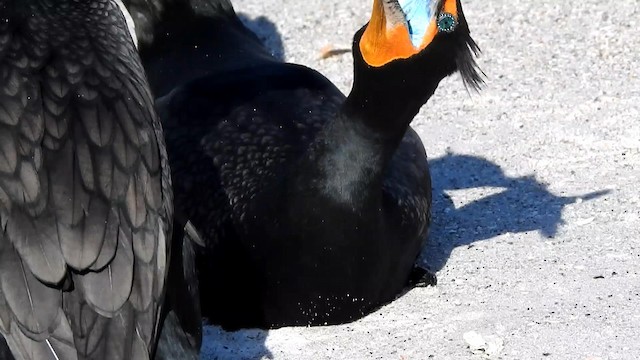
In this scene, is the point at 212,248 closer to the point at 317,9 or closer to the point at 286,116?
the point at 286,116

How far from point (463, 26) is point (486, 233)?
1.35 meters

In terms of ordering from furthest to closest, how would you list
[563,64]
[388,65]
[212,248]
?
1. [563,64]
2. [212,248]
3. [388,65]

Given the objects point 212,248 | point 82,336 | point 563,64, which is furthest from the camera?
point 563,64

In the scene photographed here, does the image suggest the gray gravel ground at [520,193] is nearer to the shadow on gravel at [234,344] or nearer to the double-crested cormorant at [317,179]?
the shadow on gravel at [234,344]

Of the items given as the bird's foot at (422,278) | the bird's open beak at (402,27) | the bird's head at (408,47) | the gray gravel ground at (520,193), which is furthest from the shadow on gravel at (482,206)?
the bird's open beak at (402,27)

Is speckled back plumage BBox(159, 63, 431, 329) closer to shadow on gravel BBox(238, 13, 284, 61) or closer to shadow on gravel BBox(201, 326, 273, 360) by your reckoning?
shadow on gravel BBox(201, 326, 273, 360)

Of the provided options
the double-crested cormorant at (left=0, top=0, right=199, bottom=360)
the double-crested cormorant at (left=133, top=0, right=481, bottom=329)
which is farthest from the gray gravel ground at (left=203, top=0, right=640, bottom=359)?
the double-crested cormorant at (left=0, top=0, right=199, bottom=360)

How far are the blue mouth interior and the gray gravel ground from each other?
3.72 ft

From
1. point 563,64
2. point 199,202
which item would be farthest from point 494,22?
point 199,202

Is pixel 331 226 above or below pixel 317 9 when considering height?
above

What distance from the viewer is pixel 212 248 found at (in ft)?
18.6

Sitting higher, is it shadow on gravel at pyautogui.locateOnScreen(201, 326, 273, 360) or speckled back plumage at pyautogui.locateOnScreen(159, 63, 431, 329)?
speckled back plumage at pyautogui.locateOnScreen(159, 63, 431, 329)

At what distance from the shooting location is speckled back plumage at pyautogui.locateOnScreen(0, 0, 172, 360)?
13.7ft

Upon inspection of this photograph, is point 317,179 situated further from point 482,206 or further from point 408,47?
point 482,206
